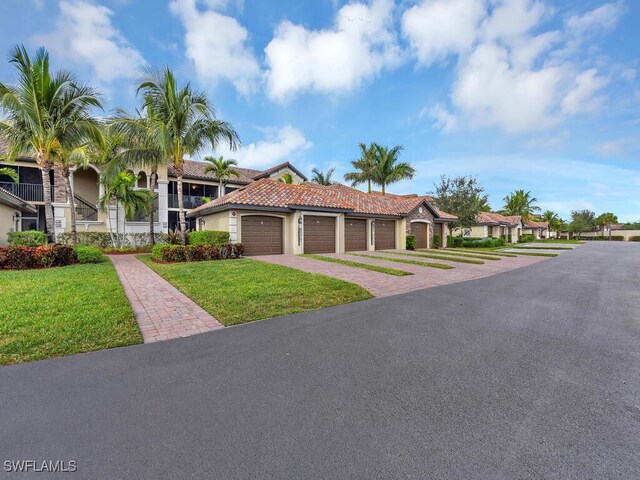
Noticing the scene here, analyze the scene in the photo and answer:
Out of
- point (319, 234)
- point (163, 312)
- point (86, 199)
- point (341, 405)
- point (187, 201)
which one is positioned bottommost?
point (341, 405)

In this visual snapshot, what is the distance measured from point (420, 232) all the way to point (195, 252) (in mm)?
19961

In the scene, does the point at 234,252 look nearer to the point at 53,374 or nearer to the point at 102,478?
the point at 53,374

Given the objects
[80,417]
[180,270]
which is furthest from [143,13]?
[80,417]

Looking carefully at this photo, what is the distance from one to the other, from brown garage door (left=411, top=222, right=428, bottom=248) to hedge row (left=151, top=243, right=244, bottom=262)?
16.8m

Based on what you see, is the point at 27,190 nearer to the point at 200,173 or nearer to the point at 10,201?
the point at 10,201

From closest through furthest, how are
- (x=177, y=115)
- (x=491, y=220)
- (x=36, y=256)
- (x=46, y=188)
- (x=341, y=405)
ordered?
(x=341, y=405)
(x=36, y=256)
(x=46, y=188)
(x=177, y=115)
(x=491, y=220)

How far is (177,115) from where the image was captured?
14789 millimetres

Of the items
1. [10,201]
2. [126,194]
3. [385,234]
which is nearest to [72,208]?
[126,194]

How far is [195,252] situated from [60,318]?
339 inches

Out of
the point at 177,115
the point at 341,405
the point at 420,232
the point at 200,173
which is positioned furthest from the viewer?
the point at 200,173

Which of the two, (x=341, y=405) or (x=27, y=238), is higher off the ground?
(x=27, y=238)

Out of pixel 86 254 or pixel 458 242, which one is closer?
pixel 86 254

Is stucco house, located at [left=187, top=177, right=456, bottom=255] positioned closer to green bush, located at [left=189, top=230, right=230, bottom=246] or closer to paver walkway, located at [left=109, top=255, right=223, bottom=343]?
green bush, located at [left=189, top=230, right=230, bottom=246]

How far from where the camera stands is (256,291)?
24.5ft
